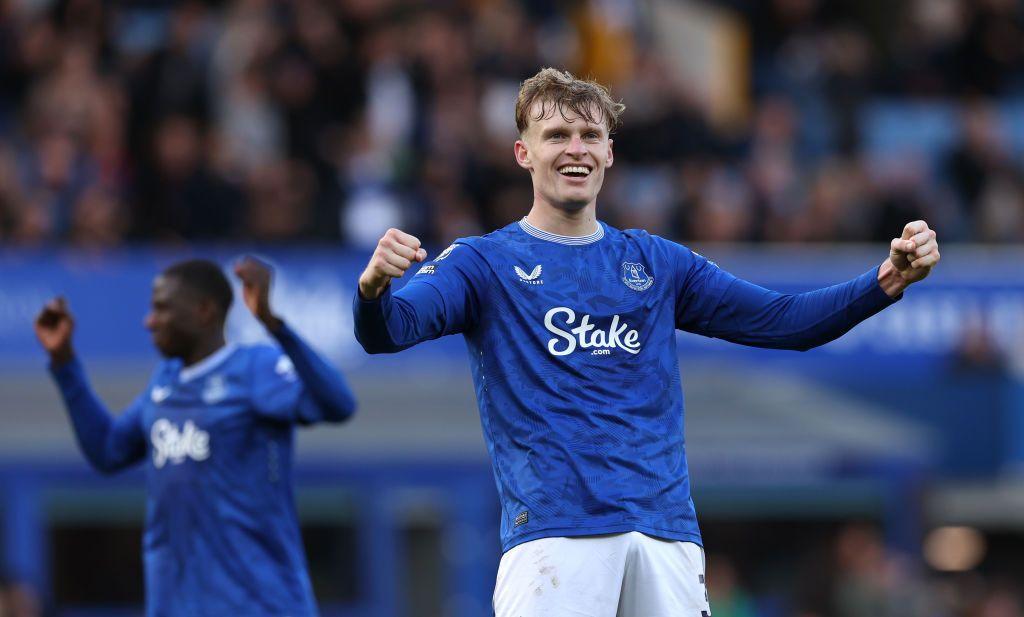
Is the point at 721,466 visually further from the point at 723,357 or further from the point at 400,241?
the point at 400,241

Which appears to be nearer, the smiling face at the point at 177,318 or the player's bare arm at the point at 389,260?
the player's bare arm at the point at 389,260

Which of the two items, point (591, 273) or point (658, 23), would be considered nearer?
point (591, 273)

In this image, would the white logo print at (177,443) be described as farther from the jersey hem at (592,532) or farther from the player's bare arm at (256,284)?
the jersey hem at (592,532)

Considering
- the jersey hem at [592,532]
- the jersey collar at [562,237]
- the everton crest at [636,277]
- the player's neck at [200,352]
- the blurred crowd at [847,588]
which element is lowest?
the blurred crowd at [847,588]

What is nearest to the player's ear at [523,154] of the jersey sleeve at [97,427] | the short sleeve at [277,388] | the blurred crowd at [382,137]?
the short sleeve at [277,388]

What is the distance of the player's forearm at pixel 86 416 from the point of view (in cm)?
749

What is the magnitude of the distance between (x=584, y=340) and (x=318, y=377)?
1.46 metres

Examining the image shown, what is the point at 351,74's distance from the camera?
54.1 ft

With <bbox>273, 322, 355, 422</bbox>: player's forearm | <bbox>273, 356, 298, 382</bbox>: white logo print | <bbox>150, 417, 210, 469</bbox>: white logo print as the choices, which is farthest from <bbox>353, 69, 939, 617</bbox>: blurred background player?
<bbox>150, 417, 210, 469</bbox>: white logo print

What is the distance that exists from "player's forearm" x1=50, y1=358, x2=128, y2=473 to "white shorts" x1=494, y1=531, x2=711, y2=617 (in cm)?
249

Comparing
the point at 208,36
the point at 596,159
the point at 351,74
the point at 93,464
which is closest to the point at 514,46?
the point at 351,74

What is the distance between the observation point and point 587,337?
5.73m

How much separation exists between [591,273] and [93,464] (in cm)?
273

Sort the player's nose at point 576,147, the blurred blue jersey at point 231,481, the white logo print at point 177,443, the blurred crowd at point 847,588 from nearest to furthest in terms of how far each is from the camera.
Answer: the player's nose at point 576,147 < the blurred blue jersey at point 231,481 < the white logo print at point 177,443 < the blurred crowd at point 847,588
